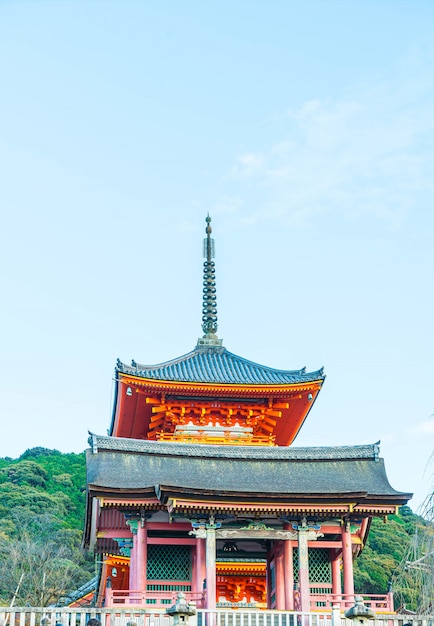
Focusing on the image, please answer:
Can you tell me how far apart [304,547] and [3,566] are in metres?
33.2

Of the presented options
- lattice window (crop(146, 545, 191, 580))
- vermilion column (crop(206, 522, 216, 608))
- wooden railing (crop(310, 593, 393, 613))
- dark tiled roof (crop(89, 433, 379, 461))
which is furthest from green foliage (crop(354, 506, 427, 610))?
vermilion column (crop(206, 522, 216, 608))

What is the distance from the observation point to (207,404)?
101ft

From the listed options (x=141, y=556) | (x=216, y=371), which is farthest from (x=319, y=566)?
(x=216, y=371)

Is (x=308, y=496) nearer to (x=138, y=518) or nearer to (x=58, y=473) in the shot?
(x=138, y=518)

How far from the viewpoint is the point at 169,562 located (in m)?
24.6

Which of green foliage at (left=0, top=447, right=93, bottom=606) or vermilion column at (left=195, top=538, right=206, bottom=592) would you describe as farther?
green foliage at (left=0, top=447, right=93, bottom=606)

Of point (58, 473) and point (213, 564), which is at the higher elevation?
point (58, 473)

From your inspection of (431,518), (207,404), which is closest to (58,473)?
(207,404)

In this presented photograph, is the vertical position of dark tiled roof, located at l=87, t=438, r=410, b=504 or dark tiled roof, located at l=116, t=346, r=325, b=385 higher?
dark tiled roof, located at l=116, t=346, r=325, b=385

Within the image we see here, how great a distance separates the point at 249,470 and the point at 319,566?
10.7ft

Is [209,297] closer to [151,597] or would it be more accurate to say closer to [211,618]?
[151,597]

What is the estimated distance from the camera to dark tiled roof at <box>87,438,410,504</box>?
23766 mm

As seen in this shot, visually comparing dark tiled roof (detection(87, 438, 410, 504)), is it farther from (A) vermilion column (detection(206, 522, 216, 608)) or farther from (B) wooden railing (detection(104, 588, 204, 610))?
(B) wooden railing (detection(104, 588, 204, 610))

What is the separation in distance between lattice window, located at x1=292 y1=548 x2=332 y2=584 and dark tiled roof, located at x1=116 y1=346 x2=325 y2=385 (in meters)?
6.60
